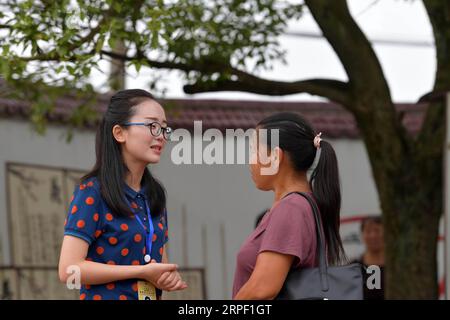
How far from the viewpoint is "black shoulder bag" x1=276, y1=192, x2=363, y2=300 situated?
136 inches

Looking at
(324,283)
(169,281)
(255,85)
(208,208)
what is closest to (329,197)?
(324,283)

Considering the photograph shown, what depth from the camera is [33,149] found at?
9945mm

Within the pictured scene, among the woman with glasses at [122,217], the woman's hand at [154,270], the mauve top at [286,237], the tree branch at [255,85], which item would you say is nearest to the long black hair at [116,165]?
the woman with glasses at [122,217]

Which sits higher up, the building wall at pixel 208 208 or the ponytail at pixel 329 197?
the building wall at pixel 208 208

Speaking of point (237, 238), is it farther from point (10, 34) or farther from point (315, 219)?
point (315, 219)

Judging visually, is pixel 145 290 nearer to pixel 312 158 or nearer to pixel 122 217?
pixel 122 217

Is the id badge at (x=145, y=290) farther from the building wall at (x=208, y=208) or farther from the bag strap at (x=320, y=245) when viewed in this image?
the building wall at (x=208, y=208)

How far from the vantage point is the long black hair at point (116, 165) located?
142 inches

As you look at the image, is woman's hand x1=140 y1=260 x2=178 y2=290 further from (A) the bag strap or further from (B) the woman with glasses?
(A) the bag strap

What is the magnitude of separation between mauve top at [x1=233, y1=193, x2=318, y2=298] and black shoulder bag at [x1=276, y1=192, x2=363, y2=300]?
1.9 inches

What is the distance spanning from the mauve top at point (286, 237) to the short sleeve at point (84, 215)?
0.51 m

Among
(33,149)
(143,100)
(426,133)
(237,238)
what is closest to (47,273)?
(33,149)

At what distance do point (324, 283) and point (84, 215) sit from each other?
0.82 metres

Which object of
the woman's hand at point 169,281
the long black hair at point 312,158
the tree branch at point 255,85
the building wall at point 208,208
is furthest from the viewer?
the building wall at point 208,208
